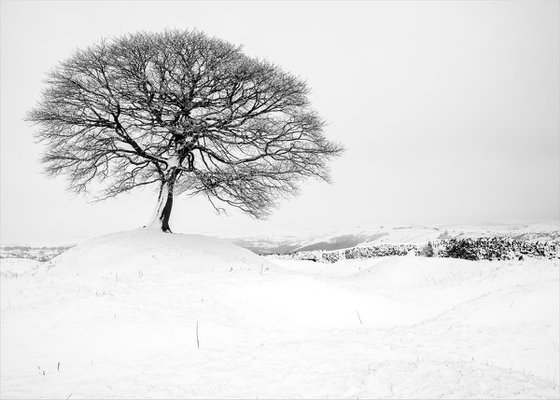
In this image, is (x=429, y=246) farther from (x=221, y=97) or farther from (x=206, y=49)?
(x=206, y=49)

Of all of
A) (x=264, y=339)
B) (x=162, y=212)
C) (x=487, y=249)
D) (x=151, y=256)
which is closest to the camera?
(x=264, y=339)

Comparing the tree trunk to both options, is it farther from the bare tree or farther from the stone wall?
the stone wall

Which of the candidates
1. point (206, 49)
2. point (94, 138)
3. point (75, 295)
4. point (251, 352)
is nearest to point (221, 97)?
point (206, 49)

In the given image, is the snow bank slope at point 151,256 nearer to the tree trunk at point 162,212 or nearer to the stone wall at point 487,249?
the tree trunk at point 162,212

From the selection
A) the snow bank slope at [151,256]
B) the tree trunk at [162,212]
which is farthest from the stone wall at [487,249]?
the tree trunk at [162,212]

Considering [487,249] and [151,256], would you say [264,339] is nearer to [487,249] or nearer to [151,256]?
[151,256]

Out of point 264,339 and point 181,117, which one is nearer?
point 264,339

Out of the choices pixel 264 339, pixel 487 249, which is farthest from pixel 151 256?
pixel 487 249

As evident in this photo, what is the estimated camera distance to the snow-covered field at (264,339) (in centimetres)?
377

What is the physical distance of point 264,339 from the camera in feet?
18.5

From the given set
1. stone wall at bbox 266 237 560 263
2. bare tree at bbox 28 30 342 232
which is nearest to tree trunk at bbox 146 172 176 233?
bare tree at bbox 28 30 342 232

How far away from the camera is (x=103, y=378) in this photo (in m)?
4.24

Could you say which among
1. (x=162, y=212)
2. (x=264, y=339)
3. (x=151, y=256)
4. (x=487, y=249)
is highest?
(x=162, y=212)

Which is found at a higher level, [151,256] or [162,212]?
A: [162,212]
